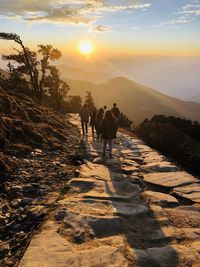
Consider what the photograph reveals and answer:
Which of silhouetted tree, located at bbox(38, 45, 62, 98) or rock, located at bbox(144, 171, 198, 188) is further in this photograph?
silhouetted tree, located at bbox(38, 45, 62, 98)

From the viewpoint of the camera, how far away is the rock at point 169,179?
964 cm

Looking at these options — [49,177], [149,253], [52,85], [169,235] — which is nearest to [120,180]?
[49,177]

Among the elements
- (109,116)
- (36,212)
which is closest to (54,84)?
(109,116)

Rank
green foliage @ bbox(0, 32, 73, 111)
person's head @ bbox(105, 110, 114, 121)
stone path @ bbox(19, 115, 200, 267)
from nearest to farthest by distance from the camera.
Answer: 1. stone path @ bbox(19, 115, 200, 267)
2. person's head @ bbox(105, 110, 114, 121)
3. green foliage @ bbox(0, 32, 73, 111)

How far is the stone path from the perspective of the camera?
5332 millimetres

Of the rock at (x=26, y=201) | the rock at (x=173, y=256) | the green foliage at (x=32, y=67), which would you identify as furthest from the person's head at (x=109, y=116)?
the green foliage at (x=32, y=67)

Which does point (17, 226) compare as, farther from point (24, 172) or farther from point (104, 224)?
point (24, 172)

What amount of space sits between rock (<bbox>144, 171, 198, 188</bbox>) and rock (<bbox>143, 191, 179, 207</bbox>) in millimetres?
905

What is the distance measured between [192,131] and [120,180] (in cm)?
1369

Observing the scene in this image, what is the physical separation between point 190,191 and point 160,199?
1.13 m

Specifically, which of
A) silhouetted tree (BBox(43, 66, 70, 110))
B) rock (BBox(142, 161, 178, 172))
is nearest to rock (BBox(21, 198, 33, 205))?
rock (BBox(142, 161, 178, 172))

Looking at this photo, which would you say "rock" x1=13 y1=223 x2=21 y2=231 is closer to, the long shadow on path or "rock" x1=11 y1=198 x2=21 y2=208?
"rock" x1=11 y1=198 x2=21 y2=208

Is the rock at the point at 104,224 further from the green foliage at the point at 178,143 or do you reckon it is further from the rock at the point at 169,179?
the green foliage at the point at 178,143

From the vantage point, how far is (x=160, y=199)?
8320 mm
